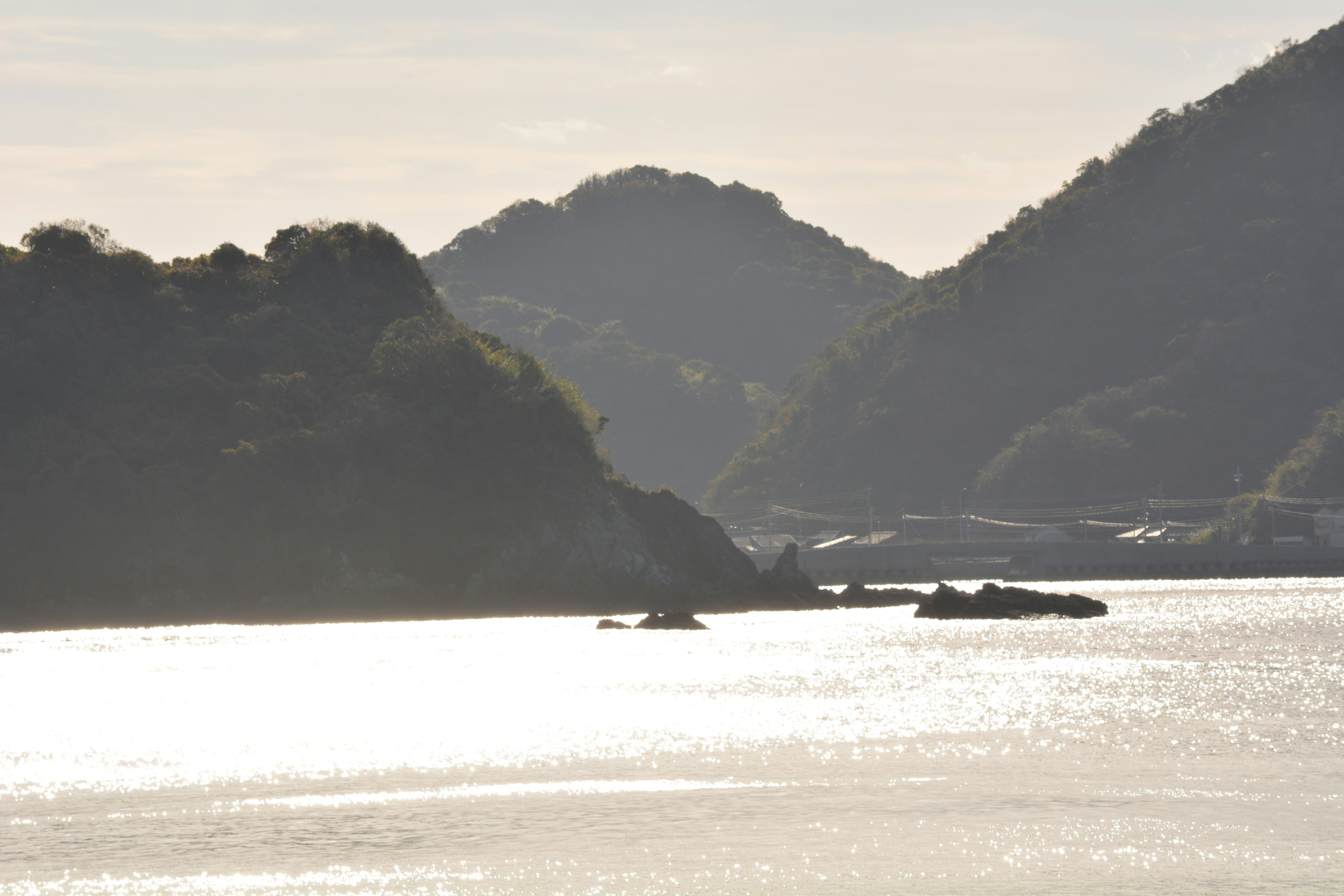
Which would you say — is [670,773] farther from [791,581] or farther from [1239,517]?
[1239,517]

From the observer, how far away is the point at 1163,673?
57.6m

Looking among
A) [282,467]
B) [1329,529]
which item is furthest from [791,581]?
[1329,529]

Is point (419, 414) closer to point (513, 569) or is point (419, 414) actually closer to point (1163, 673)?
point (513, 569)

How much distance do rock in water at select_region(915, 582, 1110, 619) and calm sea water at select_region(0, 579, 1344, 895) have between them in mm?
30912

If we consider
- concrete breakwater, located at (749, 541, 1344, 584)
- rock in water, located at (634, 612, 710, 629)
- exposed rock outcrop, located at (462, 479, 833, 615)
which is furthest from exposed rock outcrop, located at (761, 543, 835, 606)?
concrete breakwater, located at (749, 541, 1344, 584)

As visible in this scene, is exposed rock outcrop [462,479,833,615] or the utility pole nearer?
exposed rock outcrop [462,479,833,615]

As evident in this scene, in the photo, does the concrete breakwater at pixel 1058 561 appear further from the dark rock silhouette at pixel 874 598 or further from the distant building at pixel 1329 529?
the dark rock silhouette at pixel 874 598

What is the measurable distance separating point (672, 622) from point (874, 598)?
4151cm

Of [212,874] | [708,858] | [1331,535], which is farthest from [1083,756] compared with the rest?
[1331,535]

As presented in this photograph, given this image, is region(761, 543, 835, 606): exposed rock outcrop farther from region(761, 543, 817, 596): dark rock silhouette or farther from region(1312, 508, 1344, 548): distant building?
region(1312, 508, 1344, 548): distant building

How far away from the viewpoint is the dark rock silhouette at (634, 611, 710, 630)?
91438 mm

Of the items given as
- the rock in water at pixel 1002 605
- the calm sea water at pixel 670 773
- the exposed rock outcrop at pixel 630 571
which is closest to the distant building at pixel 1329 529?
the exposed rock outcrop at pixel 630 571

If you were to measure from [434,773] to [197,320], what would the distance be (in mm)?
101896

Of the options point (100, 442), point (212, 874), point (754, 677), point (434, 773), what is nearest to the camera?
point (212, 874)
